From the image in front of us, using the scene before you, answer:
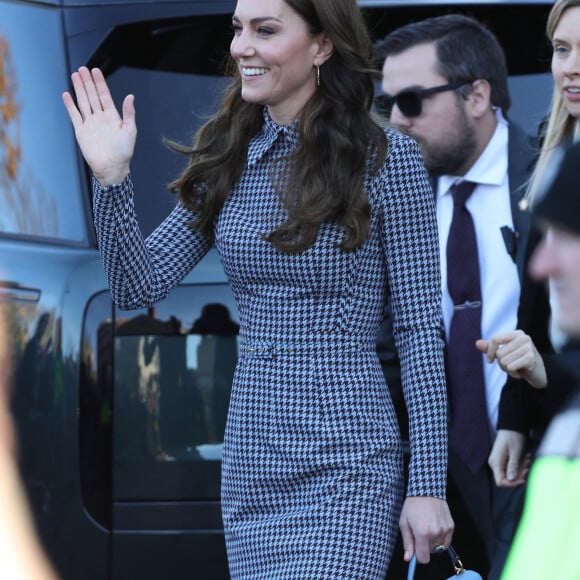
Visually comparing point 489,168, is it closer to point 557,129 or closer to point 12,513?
point 557,129

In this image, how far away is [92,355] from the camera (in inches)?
139

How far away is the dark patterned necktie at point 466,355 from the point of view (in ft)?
12.0

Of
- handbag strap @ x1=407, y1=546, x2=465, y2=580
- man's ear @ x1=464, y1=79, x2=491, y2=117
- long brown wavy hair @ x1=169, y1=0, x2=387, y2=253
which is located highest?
man's ear @ x1=464, y1=79, x2=491, y2=117

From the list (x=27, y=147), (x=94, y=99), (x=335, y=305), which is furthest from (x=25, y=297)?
(x=335, y=305)

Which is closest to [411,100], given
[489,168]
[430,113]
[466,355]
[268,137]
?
[430,113]

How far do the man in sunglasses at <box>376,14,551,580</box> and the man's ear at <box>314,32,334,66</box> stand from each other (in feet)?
2.25

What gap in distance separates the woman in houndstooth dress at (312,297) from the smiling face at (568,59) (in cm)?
55

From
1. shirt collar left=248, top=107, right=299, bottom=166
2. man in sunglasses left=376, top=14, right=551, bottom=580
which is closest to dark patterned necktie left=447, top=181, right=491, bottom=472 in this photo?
man in sunglasses left=376, top=14, right=551, bottom=580

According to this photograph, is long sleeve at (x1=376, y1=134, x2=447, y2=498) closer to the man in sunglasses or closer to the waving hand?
the man in sunglasses

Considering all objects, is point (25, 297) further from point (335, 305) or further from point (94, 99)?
point (335, 305)

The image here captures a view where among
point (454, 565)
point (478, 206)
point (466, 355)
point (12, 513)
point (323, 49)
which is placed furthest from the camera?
point (478, 206)

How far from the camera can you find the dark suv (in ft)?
11.5

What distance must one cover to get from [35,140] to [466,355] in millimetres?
1237

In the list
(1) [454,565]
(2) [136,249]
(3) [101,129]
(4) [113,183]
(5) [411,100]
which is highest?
(5) [411,100]
